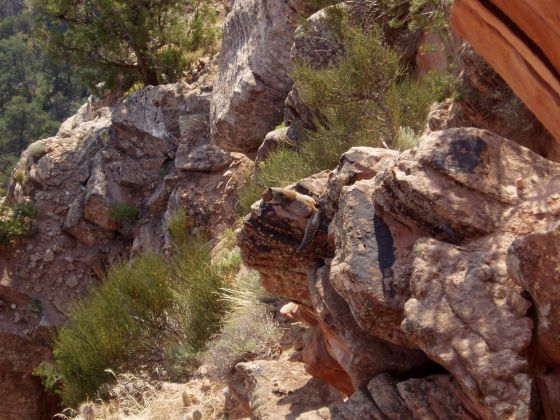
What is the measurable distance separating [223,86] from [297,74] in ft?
10.8

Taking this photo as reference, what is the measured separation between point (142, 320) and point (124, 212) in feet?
12.4

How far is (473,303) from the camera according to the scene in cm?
319

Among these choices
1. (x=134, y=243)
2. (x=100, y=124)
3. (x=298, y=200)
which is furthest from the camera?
(x=100, y=124)

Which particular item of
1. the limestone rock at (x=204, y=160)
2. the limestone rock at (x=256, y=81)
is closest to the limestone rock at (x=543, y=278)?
the limestone rock at (x=256, y=81)

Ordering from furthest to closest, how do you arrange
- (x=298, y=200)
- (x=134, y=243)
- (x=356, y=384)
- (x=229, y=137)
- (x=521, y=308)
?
1. (x=134, y=243)
2. (x=229, y=137)
3. (x=298, y=200)
4. (x=356, y=384)
5. (x=521, y=308)

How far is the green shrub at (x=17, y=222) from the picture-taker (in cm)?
1193

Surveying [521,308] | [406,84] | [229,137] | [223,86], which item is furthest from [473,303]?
[223,86]

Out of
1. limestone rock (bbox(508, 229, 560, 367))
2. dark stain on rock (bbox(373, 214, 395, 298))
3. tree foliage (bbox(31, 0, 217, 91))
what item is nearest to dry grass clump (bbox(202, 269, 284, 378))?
dark stain on rock (bbox(373, 214, 395, 298))

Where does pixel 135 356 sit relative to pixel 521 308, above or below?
below

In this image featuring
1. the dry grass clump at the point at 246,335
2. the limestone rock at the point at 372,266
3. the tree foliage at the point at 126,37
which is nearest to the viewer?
the limestone rock at the point at 372,266

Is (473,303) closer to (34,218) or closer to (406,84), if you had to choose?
(406,84)

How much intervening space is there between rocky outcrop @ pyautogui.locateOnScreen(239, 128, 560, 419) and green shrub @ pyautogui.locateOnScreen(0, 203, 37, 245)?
8.64 meters

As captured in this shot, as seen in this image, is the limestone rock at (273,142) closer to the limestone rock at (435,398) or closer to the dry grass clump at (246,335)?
the dry grass clump at (246,335)

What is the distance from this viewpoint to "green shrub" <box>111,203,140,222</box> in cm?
1191
